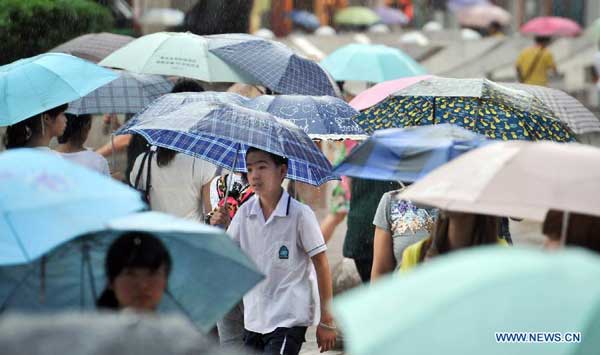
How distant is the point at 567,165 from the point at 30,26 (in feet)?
31.4

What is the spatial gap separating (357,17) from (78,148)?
101ft

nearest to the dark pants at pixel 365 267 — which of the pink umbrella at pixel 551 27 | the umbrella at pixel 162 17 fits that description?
the umbrella at pixel 162 17

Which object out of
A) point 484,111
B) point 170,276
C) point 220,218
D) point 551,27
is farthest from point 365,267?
point 551,27

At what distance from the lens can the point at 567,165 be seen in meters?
4.41

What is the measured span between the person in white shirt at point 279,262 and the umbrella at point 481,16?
3092 centimetres

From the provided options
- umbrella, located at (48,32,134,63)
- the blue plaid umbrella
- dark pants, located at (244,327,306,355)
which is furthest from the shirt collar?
umbrella, located at (48,32,134,63)

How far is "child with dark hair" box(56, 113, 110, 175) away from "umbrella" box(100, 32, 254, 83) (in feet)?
5.69

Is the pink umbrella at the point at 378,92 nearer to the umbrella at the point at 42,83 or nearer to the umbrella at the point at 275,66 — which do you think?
the umbrella at the point at 275,66

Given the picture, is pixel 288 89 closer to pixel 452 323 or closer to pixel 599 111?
pixel 452 323

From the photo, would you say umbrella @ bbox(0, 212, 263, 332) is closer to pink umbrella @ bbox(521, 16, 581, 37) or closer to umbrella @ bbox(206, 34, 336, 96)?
umbrella @ bbox(206, 34, 336, 96)

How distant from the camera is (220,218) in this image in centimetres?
742

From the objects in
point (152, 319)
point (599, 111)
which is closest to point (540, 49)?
point (599, 111)

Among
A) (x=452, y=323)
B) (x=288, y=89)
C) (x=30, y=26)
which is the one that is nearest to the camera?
(x=452, y=323)

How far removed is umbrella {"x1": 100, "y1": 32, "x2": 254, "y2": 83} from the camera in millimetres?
9445
